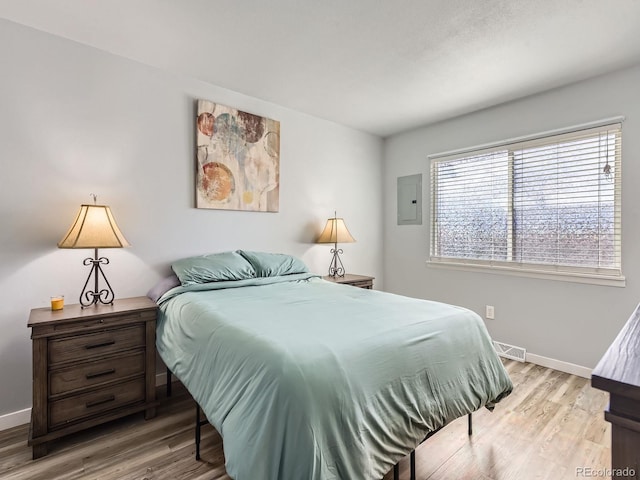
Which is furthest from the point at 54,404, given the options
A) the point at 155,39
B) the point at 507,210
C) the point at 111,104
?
the point at 507,210

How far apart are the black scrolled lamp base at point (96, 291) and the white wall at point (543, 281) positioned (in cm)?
310

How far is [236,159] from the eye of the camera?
9.65 ft

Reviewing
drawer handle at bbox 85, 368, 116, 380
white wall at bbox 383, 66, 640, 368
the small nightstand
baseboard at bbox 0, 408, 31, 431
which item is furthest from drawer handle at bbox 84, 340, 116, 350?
white wall at bbox 383, 66, 640, 368

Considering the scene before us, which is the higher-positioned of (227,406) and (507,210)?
(507,210)

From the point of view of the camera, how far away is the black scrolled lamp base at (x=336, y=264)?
3695 mm

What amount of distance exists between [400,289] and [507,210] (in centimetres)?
155

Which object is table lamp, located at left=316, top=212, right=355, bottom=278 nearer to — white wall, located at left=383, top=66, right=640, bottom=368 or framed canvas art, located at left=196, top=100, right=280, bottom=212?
framed canvas art, located at left=196, top=100, right=280, bottom=212

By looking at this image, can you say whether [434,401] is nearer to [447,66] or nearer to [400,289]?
→ [447,66]

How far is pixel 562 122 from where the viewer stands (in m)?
2.76

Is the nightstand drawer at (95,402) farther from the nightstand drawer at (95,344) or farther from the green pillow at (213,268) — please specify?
the green pillow at (213,268)

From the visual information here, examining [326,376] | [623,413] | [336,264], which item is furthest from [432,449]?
[336,264]

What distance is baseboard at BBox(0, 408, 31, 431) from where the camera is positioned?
1951 millimetres

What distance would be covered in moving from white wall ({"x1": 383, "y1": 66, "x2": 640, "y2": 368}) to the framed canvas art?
179 cm

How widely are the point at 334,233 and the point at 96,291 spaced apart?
211cm
